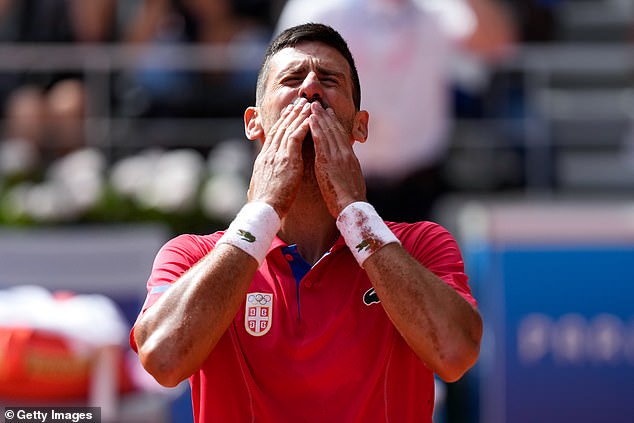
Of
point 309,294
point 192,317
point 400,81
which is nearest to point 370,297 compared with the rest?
point 309,294

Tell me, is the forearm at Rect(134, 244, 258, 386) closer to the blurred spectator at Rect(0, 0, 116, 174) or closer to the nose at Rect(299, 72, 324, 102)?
the nose at Rect(299, 72, 324, 102)

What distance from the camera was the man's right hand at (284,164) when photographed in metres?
3.49

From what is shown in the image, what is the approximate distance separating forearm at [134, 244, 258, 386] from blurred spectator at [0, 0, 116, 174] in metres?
6.24

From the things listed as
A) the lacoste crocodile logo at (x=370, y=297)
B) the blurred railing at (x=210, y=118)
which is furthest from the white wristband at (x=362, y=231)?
the blurred railing at (x=210, y=118)

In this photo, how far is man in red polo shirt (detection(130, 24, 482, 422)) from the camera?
10.7ft

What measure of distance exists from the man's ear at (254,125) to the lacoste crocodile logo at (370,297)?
2.09 feet

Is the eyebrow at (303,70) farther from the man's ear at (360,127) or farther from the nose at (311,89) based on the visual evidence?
the man's ear at (360,127)

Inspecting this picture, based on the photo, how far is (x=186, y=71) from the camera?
991cm

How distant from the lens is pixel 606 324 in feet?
24.6

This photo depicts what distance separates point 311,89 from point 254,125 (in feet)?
0.94

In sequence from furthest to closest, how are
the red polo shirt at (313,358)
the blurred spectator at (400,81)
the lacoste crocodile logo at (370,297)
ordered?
1. the blurred spectator at (400,81)
2. the lacoste crocodile logo at (370,297)
3. the red polo shirt at (313,358)

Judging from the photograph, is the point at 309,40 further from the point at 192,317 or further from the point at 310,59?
the point at 192,317

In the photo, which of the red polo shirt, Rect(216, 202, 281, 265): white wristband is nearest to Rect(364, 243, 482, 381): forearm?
the red polo shirt

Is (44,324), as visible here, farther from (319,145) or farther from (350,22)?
(350,22)
